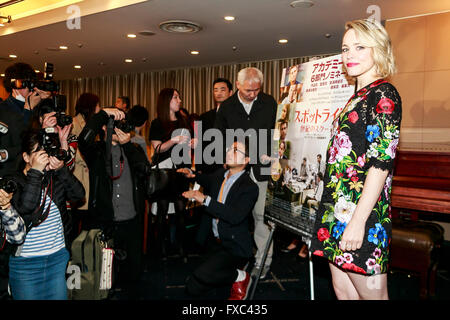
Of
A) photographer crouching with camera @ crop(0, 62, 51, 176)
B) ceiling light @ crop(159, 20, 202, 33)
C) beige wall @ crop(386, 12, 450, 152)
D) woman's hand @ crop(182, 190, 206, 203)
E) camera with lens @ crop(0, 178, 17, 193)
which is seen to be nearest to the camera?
camera with lens @ crop(0, 178, 17, 193)

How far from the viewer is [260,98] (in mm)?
3043

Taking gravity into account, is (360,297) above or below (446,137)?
below

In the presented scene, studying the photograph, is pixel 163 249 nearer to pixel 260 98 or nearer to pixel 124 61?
pixel 260 98

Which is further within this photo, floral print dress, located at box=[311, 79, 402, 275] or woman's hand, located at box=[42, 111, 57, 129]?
woman's hand, located at box=[42, 111, 57, 129]

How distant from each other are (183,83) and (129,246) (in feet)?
20.6

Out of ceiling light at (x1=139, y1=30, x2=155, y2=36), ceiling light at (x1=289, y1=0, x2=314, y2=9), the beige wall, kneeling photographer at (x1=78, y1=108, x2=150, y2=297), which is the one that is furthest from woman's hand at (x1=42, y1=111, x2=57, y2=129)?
→ the beige wall

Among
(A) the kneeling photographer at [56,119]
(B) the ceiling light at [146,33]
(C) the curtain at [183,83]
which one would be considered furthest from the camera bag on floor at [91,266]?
(C) the curtain at [183,83]

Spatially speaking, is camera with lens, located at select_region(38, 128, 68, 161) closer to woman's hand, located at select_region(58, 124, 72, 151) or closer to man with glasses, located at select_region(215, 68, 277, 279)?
woman's hand, located at select_region(58, 124, 72, 151)

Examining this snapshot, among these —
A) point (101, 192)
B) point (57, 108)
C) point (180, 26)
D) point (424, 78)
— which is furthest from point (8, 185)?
point (424, 78)

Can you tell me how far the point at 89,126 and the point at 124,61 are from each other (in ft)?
18.6

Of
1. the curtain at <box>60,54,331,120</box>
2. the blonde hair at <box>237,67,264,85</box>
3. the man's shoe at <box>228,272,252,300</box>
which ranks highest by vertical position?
the curtain at <box>60,54,331,120</box>

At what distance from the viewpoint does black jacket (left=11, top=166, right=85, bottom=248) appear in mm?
1681

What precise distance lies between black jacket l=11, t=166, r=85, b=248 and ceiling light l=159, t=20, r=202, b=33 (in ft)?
11.1
